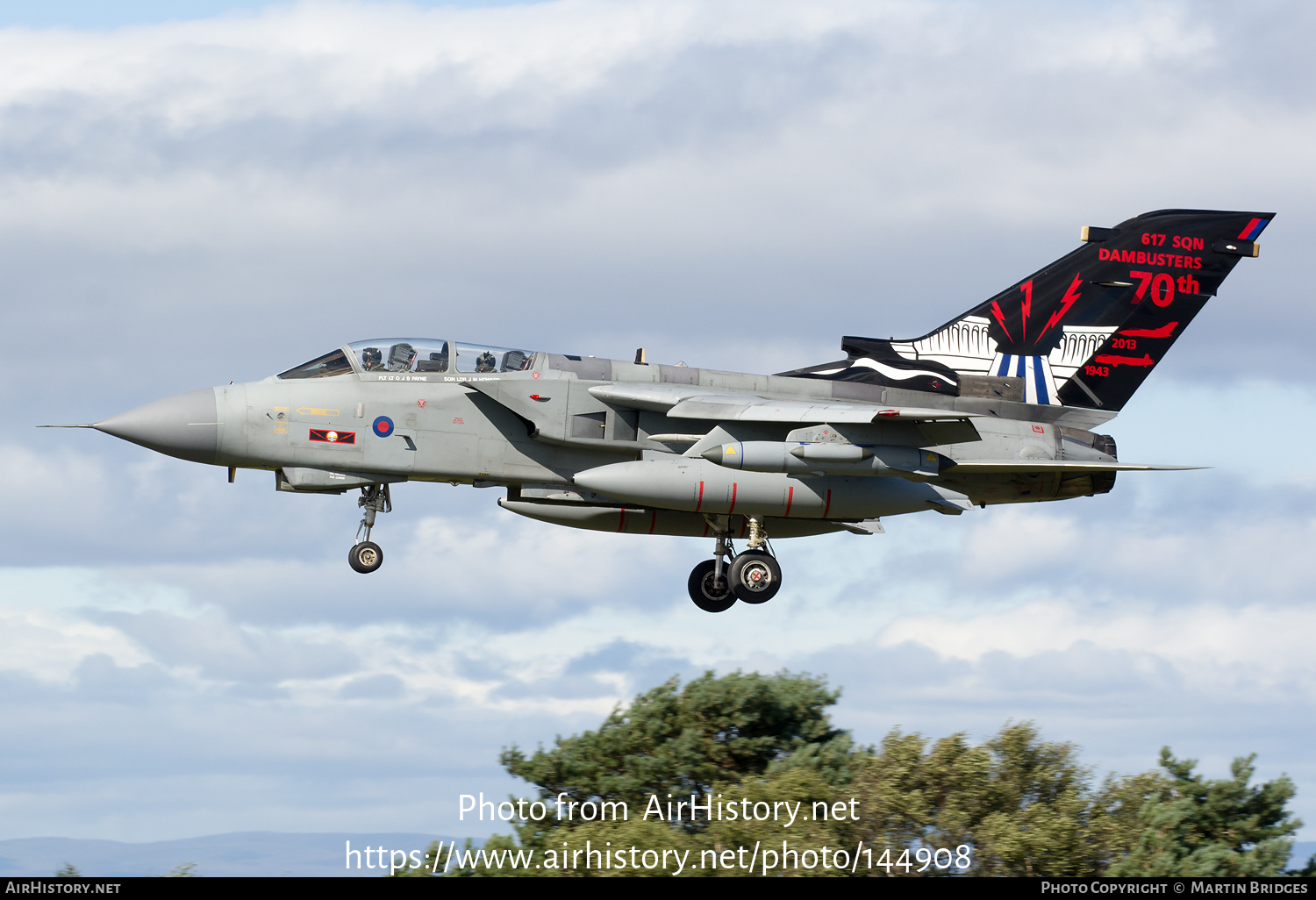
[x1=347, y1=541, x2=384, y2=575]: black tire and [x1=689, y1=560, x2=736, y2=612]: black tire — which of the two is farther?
[x1=689, y1=560, x2=736, y2=612]: black tire

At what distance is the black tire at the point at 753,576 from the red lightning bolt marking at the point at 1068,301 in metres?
→ 6.06

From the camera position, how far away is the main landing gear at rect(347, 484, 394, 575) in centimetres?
1919

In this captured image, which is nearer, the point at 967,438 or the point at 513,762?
the point at 967,438

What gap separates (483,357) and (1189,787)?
38.1 feet

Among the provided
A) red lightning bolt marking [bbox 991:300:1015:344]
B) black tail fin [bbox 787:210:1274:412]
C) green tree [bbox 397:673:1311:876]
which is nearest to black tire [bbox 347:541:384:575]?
green tree [bbox 397:673:1311:876]

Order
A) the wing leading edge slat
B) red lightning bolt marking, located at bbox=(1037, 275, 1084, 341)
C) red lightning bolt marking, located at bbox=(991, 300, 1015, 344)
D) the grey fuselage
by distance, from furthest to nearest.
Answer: red lightning bolt marking, located at bbox=(1037, 275, 1084, 341)
red lightning bolt marking, located at bbox=(991, 300, 1015, 344)
the grey fuselage
the wing leading edge slat

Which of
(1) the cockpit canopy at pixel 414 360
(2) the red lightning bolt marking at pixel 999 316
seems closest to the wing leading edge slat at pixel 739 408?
(1) the cockpit canopy at pixel 414 360

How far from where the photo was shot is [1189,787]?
66.9ft

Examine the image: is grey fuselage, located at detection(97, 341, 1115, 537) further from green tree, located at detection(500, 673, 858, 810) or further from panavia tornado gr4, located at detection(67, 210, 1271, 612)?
green tree, located at detection(500, 673, 858, 810)

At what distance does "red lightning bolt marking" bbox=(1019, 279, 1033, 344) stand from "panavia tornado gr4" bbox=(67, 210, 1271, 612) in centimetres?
3

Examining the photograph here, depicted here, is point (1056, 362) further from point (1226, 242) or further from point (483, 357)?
point (483, 357)

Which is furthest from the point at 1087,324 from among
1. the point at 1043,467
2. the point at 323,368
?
the point at 323,368
